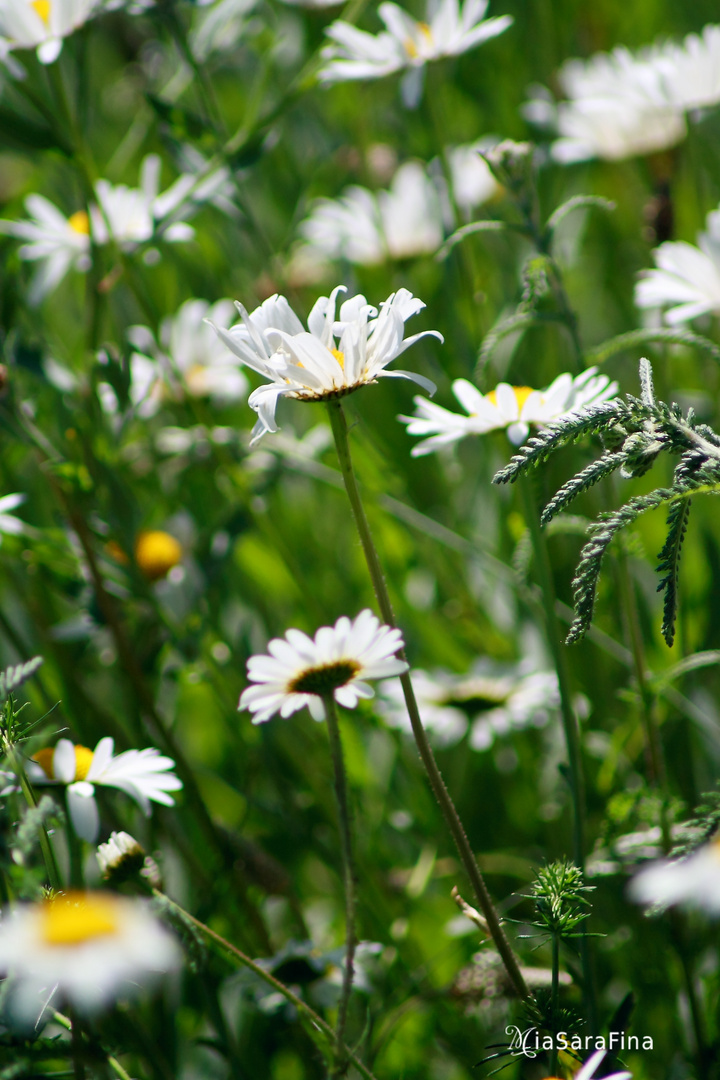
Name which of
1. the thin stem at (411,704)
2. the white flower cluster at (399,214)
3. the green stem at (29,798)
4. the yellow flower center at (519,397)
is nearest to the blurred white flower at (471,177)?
the white flower cluster at (399,214)

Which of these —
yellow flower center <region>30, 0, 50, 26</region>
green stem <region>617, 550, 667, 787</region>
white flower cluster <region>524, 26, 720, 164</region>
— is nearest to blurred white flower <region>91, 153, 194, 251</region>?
yellow flower center <region>30, 0, 50, 26</region>

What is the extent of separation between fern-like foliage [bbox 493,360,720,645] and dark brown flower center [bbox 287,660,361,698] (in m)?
0.09

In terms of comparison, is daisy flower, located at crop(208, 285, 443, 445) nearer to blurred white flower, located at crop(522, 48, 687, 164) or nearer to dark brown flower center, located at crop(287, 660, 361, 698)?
dark brown flower center, located at crop(287, 660, 361, 698)

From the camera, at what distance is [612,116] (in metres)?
0.97

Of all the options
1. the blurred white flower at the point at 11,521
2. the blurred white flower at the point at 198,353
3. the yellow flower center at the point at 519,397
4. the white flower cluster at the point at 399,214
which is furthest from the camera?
the white flower cluster at the point at 399,214

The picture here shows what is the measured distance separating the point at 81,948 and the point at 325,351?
8.9 inches

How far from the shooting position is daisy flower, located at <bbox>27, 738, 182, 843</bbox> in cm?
41

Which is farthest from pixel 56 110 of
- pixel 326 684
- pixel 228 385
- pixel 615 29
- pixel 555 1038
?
pixel 615 29

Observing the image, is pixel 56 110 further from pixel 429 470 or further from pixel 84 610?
pixel 429 470

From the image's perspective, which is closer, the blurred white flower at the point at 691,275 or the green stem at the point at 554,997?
the green stem at the point at 554,997

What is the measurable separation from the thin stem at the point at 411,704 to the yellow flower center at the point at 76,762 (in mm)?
163

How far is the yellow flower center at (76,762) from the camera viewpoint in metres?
0.44

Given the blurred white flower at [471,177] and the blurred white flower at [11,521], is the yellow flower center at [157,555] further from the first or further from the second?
the blurred white flower at [471,177]

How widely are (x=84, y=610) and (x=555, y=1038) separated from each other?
1.54 ft
